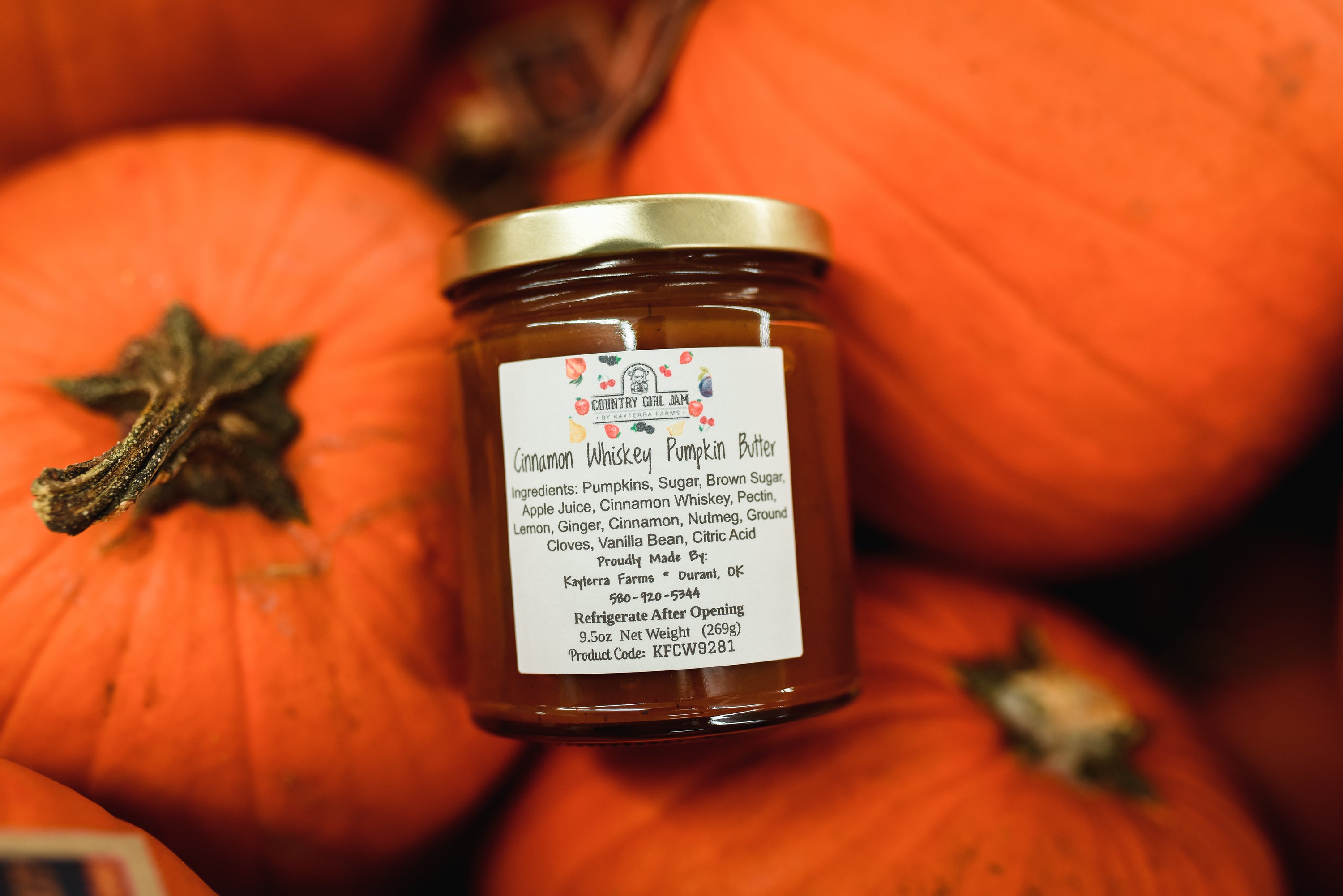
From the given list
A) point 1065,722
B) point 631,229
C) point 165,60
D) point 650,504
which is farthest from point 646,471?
point 165,60

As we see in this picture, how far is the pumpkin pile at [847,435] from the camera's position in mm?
646

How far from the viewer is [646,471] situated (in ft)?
1.86

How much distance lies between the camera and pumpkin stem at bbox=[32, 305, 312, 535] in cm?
59

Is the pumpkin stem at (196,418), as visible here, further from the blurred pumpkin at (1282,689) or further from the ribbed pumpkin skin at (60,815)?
the blurred pumpkin at (1282,689)

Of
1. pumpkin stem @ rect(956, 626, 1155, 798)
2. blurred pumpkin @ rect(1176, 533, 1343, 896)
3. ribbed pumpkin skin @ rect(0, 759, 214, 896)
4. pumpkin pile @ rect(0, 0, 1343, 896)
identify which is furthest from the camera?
blurred pumpkin @ rect(1176, 533, 1343, 896)

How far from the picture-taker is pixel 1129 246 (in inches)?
27.6

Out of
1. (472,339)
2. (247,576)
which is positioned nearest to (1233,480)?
(472,339)

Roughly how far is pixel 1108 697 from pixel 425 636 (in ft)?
1.82

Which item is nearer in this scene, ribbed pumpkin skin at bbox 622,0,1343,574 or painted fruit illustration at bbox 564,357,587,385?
painted fruit illustration at bbox 564,357,587,385

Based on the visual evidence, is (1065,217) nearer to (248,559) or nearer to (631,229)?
(631,229)

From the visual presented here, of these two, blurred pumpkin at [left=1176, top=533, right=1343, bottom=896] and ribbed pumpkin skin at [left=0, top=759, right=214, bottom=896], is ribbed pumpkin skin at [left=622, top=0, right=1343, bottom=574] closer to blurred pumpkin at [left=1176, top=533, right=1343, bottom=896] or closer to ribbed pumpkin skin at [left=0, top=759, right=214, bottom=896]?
blurred pumpkin at [left=1176, top=533, right=1343, bottom=896]

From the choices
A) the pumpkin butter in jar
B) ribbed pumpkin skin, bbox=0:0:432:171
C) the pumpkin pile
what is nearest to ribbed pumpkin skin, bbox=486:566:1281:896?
the pumpkin pile

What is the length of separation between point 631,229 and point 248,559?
1.13ft

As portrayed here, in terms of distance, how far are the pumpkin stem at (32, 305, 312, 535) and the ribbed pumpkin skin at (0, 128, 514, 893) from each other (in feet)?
0.05
